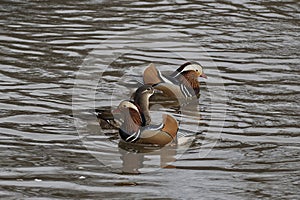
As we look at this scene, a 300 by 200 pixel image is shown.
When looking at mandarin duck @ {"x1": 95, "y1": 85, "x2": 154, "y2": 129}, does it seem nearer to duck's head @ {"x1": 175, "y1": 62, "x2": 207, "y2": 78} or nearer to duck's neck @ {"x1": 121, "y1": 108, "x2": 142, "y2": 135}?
duck's neck @ {"x1": 121, "y1": 108, "x2": 142, "y2": 135}

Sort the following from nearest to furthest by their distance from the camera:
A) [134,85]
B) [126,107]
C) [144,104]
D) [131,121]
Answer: [131,121], [126,107], [144,104], [134,85]

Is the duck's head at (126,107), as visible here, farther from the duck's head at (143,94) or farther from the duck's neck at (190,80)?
the duck's neck at (190,80)

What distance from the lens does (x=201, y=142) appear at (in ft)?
31.9

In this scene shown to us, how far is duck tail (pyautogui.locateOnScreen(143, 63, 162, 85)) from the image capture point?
1176 centimetres

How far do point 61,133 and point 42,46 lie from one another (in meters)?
3.91

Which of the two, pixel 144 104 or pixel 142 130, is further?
pixel 144 104

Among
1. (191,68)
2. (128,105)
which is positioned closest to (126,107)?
(128,105)

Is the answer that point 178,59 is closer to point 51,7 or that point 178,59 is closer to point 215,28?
point 215,28

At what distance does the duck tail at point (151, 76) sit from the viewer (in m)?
11.8

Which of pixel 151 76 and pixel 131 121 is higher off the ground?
pixel 151 76

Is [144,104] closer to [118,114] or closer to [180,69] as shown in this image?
[118,114]

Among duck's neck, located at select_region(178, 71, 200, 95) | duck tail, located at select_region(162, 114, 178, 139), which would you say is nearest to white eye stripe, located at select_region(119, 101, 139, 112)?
duck tail, located at select_region(162, 114, 178, 139)

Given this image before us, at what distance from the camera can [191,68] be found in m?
12.0

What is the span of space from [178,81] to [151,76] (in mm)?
424
